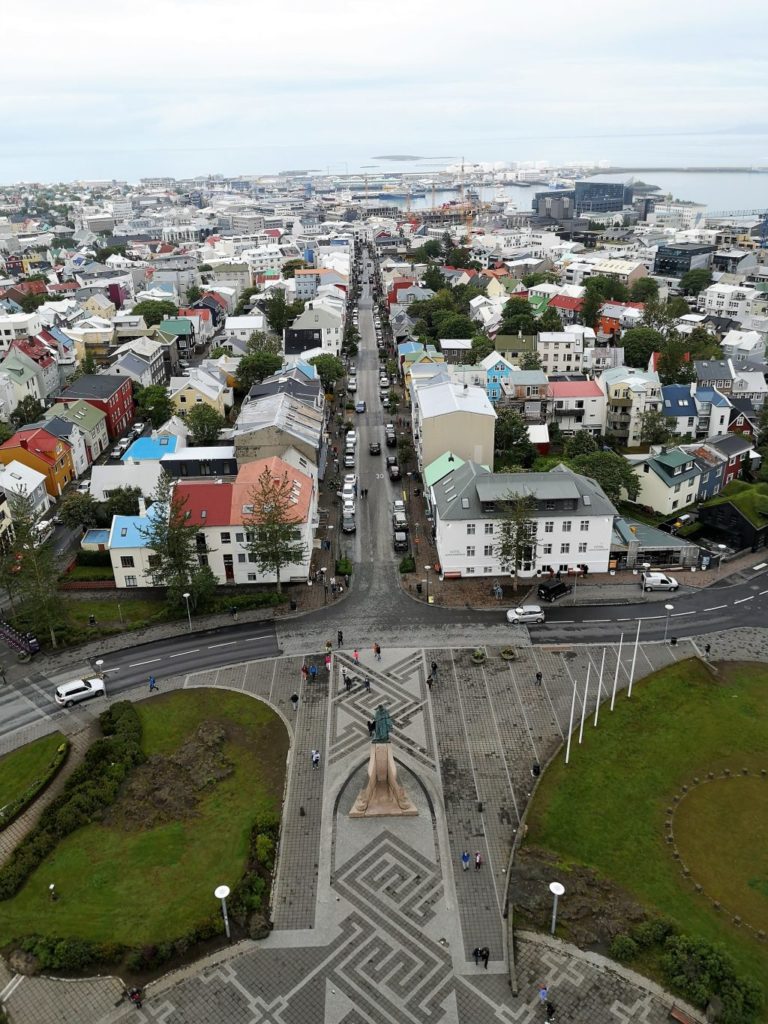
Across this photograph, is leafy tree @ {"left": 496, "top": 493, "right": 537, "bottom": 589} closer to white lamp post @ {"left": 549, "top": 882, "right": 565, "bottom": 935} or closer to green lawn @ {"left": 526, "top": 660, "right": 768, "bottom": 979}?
green lawn @ {"left": 526, "top": 660, "right": 768, "bottom": 979}

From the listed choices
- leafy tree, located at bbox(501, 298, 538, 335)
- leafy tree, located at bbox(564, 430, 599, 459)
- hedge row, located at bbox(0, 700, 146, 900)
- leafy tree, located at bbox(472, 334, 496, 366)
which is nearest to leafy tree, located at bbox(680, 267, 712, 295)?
leafy tree, located at bbox(501, 298, 538, 335)

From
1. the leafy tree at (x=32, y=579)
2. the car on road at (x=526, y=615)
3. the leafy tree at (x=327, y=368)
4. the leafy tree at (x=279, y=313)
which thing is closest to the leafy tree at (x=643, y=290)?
the leafy tree at (x=279, y=313)

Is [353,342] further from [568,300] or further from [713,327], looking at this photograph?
[713,327]

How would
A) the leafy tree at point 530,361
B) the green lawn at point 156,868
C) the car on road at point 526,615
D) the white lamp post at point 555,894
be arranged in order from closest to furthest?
the white lamp post at point 555,894 → the green lawn at point 156,868 → the car on road at point 526,615 → the leafy tree at point 530,361

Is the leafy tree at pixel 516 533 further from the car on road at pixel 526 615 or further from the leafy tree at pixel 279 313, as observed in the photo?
the leafy tree at pixel 279 313

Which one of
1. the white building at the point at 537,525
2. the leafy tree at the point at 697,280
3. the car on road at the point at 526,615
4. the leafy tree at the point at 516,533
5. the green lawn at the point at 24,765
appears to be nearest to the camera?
the green lawn at the point at 24,765

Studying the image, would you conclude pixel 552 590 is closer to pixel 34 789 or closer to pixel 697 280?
pixel 34 789
